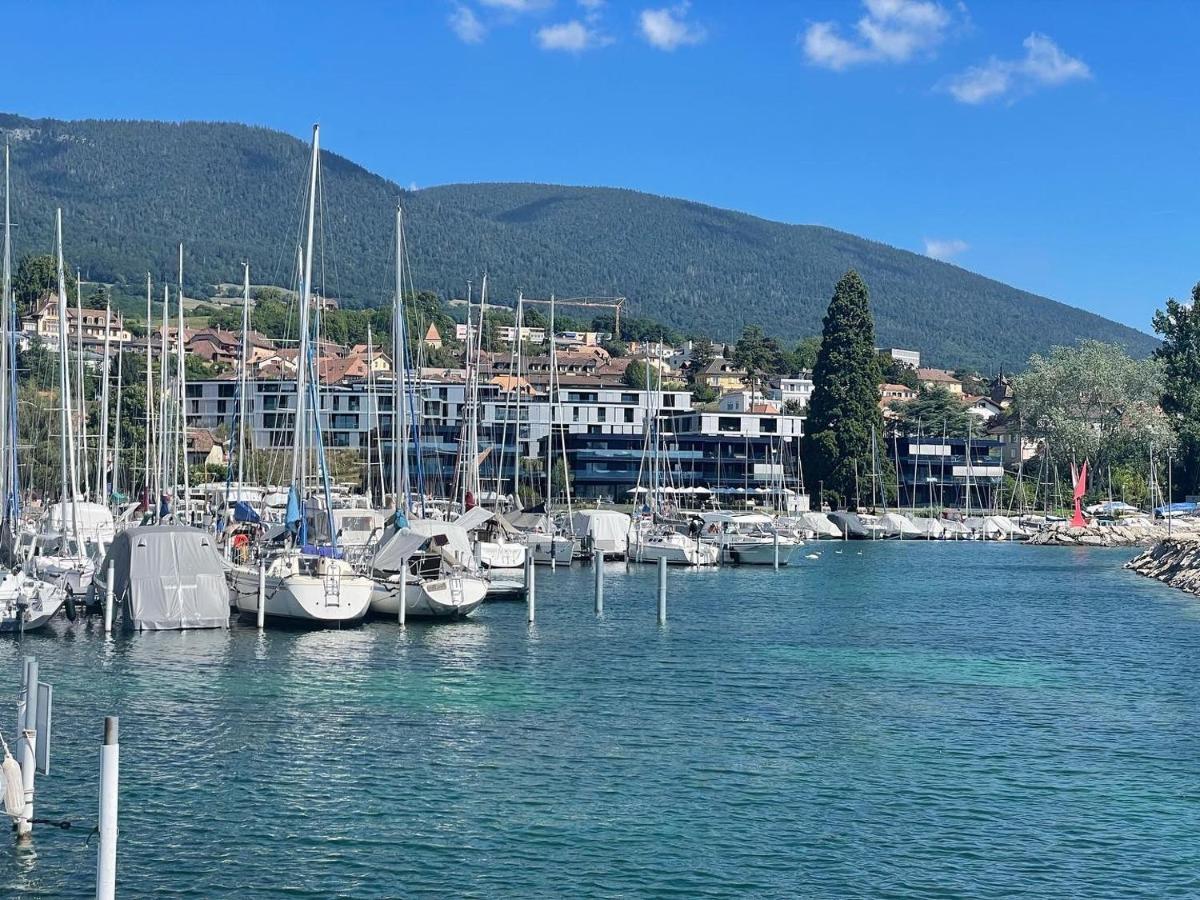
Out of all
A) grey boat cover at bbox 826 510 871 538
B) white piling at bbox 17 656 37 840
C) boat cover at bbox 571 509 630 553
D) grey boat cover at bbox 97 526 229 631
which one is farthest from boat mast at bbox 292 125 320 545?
grey boat cover at bbox 826 510 871 538

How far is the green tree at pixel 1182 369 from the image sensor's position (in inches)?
5281

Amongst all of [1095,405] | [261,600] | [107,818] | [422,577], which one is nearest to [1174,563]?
[422,577]

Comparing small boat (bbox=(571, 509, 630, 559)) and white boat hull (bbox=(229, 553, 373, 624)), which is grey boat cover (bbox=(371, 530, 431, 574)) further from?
small boat (bbox=(571, 509, 630, 559))

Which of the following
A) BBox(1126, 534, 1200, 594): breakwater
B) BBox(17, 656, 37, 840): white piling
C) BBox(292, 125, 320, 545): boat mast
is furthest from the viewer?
BBox(1126, 534, 1200, 594): breakwater

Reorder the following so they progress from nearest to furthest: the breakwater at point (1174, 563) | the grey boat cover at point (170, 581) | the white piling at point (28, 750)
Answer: the white piling at point (28, 750) < the grey boat cover at point (170, 581) < the breakwater at point (1174, 563)

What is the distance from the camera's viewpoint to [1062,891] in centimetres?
2388

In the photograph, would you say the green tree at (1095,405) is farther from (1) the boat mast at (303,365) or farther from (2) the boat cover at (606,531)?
(1) the boat mast at (303,365)

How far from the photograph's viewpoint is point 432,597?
55.0 meters

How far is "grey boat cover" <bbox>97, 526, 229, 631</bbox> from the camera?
49.4 metres

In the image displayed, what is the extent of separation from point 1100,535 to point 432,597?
98.3 meters

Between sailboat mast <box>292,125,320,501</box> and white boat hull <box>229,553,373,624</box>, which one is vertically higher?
sailboat mast <box>292,125,320,501</box>

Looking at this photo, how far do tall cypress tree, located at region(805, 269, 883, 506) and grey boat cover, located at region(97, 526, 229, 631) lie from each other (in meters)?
102

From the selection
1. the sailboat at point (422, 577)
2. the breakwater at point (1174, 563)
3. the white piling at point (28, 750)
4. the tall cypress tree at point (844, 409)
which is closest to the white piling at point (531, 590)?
the sailboat at point (422, 577)

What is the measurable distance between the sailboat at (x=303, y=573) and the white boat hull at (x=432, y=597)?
1.70 metres
